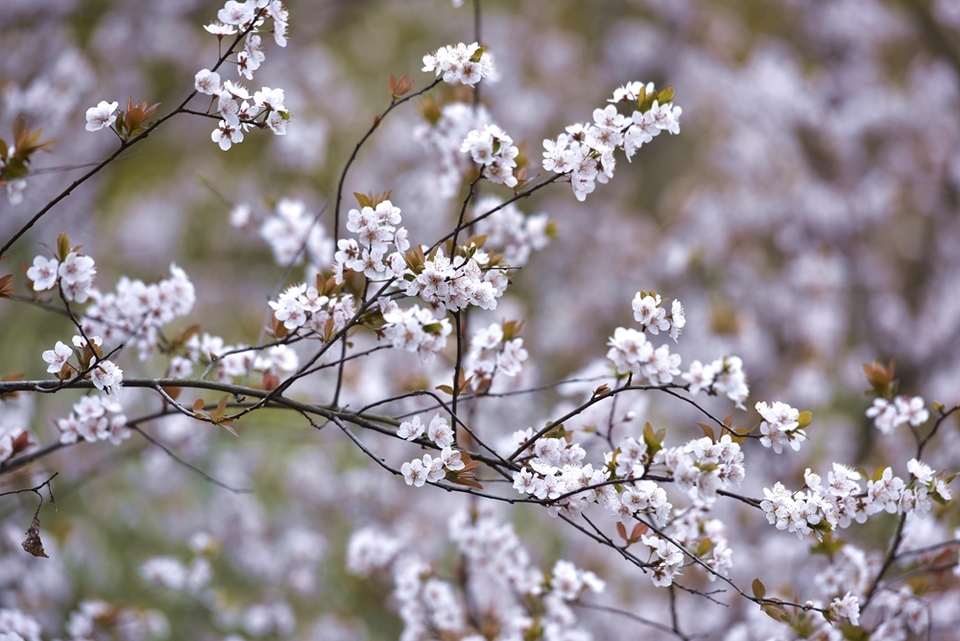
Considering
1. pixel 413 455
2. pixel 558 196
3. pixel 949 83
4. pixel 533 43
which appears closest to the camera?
pixel 413 455

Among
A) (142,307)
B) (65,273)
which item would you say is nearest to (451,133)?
(142,307)

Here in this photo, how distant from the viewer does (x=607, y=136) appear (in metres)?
1.82

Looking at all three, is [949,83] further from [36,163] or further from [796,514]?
[36,163]

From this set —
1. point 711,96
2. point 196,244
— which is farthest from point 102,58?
point 711,96

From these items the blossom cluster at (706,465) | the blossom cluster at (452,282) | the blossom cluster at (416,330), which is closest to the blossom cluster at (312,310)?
the blossom cluster at (416,330)

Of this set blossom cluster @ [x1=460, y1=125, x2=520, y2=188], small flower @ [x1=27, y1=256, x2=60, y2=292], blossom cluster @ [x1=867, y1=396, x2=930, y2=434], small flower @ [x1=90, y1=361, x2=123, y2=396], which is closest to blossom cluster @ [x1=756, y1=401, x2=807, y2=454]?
blossom cluster @ [x1=867, y1=396, x2=930, y2=434]

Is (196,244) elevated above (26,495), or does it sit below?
above

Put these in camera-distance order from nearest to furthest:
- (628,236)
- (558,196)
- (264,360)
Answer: (264,360) < (628,236) < (558,196)

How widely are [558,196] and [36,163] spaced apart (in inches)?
151

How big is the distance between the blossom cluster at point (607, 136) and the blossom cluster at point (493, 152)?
11 centimetres

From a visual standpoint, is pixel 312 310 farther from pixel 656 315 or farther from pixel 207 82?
pixel 656 315

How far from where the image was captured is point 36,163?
15.6ft

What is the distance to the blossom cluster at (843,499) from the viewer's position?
5.69 feet

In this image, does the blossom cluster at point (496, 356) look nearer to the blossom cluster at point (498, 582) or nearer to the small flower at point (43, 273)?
the blossom cluster at point (498, 582)
